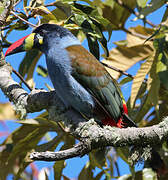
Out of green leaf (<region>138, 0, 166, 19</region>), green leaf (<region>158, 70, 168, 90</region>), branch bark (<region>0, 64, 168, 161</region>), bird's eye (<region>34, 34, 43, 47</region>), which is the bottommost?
branch bark (<region>0, 64, 168, 161</region>)

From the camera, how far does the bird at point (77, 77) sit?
9.28 feet

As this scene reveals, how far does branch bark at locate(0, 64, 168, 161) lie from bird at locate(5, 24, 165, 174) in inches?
4.5

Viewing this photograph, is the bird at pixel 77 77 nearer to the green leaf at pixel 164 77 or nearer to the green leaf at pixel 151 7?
the green leaf at pixel 164 77

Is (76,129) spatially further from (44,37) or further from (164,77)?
(44,37)

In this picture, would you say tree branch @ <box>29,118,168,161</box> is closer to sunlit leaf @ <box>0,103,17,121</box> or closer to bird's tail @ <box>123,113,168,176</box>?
bird's tail @ <box>123,113,168,176</box>

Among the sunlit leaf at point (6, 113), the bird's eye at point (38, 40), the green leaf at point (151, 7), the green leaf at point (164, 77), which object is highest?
the green leaf at point (151, 7)

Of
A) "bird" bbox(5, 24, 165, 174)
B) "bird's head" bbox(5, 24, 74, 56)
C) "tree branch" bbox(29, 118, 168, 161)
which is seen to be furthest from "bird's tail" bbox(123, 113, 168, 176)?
"bird's head" bbox(5, 24, 74, 56)

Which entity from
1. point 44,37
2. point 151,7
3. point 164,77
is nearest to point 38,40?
point 44,37

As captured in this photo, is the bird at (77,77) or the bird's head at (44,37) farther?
the bird's head at (44,37)

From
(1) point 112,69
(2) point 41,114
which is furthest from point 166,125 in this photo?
(2) point 41,114

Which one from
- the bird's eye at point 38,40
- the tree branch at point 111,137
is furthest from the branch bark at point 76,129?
the bird's eye at point 38,40

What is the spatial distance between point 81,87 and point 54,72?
0.24 meters

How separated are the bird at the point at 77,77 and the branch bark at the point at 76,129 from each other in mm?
115

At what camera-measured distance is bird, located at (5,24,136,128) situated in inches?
111
